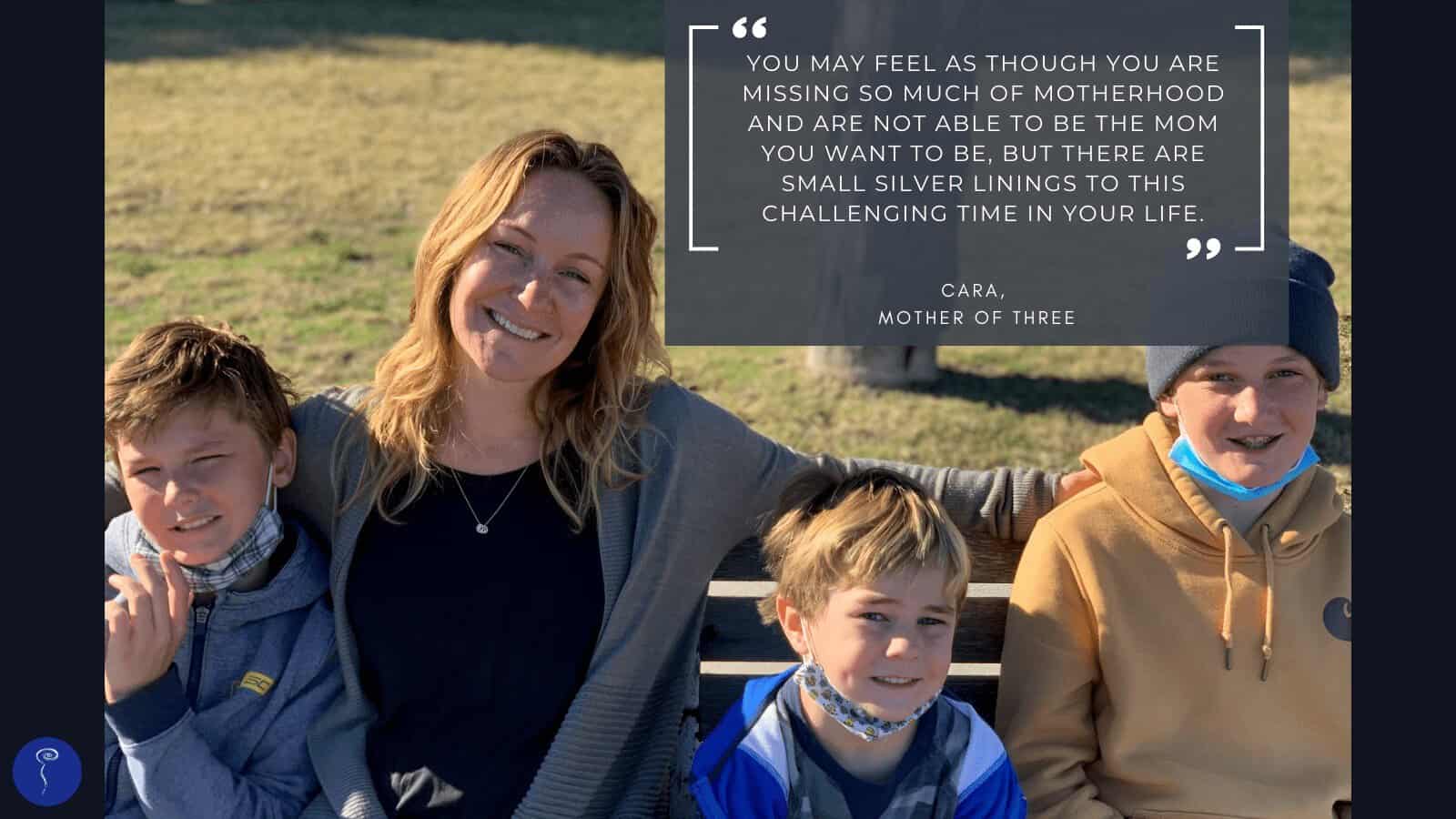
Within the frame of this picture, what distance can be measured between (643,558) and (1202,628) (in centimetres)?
102

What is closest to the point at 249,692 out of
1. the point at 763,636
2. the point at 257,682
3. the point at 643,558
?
the point at 257,682

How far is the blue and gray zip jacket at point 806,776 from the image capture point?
2789 millimetres

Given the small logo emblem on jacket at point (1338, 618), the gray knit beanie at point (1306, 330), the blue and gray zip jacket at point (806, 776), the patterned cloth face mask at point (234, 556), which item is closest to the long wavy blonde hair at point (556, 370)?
the patterned cloth face mask at point (234, 556)

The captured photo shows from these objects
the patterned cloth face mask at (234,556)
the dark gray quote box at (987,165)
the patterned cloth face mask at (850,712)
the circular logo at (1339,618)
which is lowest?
the patterned cloth face mask at (850,712)

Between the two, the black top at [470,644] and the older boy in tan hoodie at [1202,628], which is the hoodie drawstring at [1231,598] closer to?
the older boy in tan hoodie at [1202,628]

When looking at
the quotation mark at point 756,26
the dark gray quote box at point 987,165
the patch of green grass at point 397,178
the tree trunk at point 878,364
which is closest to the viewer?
the dark gray quote box at point 987,165

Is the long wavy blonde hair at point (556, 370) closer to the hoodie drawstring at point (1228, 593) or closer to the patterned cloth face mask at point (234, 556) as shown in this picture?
the patterned cloth face mask at point (234, 556)

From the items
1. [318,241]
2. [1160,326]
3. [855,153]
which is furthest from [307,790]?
[318,241]

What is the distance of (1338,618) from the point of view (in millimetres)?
3068

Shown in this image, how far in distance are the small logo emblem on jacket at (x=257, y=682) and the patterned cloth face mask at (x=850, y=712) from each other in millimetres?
966

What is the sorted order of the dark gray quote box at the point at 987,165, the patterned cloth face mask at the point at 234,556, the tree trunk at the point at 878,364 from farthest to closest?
the tree trunk at the point at 878,364
the dark gray quote box at the point at 987,165
the patterned cloth face mask at the point at 234,556

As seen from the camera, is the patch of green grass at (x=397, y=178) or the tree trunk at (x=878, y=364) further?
the tree trunk at (x=878, y=364)

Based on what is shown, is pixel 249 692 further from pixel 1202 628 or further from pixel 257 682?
pixel 1202 628

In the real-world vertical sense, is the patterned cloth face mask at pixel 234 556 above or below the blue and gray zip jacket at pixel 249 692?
above
